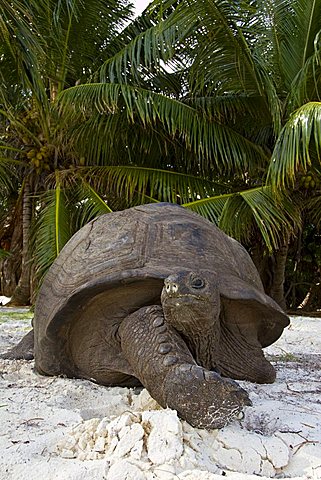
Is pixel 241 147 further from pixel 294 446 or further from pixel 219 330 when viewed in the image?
pixel 294 446

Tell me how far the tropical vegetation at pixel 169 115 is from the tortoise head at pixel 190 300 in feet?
13.9

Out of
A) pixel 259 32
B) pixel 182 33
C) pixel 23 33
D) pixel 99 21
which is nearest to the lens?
pixel 23 33

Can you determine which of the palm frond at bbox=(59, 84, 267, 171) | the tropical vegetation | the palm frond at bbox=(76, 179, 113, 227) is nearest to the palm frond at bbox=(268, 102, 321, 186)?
the tropical vegetation

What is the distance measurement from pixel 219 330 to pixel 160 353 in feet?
1.26

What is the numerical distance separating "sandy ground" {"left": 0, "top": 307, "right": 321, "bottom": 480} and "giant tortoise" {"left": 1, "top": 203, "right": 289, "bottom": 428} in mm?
166

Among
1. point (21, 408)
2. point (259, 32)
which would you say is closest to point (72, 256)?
point (21, 408)

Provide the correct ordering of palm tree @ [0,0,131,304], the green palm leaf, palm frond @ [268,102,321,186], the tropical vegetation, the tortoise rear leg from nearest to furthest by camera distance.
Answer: the tortoise rear leg < palm frond @ [268,102,321,186] < the green palm leaf < the tropical vegetation < palm tree @ [0,0,131,304]

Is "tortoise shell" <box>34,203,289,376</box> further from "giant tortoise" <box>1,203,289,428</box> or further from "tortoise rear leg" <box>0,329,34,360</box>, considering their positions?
"tortoise rear leg" <box>0,329,34,360</box>

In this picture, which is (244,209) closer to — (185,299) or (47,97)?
(47,97)

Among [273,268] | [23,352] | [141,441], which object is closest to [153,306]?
[141,441]

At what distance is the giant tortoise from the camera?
1.65 meters

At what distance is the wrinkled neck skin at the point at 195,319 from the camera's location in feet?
5.36

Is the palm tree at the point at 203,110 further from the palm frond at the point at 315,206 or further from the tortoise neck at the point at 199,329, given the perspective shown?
the tortoise neck at the point at 199,329

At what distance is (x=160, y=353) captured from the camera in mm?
1583
